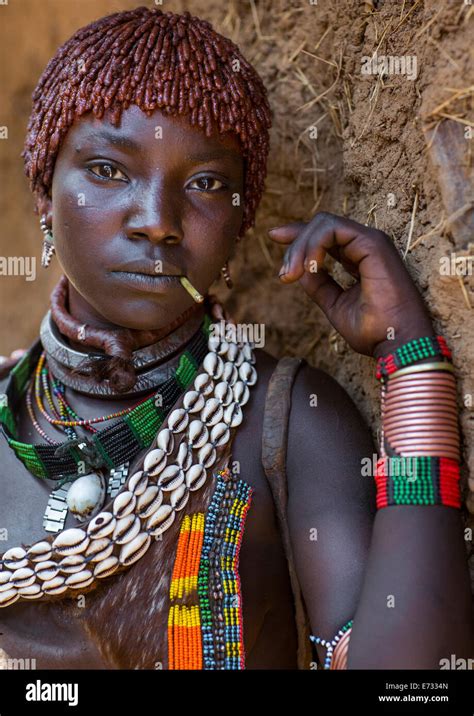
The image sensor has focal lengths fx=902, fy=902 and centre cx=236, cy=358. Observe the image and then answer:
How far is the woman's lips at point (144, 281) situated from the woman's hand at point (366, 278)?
0.92 ft

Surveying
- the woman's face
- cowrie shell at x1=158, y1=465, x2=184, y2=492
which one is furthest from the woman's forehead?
cowrie shell at x1=158, y1=465, x2=184, y2=492

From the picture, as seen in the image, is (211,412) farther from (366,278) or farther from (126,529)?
(366,278)

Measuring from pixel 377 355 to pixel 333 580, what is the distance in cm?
52

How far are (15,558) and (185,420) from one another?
0.51 metres

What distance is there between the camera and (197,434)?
2.19 metres

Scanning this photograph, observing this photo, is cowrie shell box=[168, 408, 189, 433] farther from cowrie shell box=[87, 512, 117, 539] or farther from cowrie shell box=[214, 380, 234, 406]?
cowrie shell box=[87, 512, 117, 539]

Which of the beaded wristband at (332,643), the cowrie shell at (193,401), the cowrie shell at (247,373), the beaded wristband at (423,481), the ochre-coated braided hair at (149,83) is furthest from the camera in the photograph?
the cowrie shell at (247,373)

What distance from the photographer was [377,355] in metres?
2.03

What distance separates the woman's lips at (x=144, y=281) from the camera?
2080 mm

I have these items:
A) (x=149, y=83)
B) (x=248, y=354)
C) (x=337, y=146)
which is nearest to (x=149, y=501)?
(x=248, y=354)

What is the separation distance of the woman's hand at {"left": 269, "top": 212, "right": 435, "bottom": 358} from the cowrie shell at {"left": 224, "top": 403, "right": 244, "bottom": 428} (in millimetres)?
339

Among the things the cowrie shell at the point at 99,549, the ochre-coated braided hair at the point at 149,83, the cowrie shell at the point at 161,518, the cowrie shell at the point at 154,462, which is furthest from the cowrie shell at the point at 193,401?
the ochre-coated braided hair at the point at 149,83

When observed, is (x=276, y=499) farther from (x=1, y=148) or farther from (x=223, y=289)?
(x=1, y=148)

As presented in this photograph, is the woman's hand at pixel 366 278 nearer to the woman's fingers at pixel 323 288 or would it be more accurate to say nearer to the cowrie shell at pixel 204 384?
the woman's fingers at pixel 323 288
